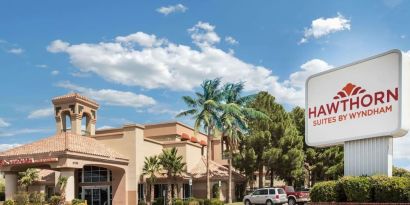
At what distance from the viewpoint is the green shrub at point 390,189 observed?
17.7 m

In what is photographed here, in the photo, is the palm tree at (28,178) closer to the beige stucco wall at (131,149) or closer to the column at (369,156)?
the beige stucco wall at (131,149)

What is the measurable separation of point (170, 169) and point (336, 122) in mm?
27178

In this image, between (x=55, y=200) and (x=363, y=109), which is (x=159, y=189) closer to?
(x=55, y=200)

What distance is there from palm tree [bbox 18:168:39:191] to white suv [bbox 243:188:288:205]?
24287 millimetres

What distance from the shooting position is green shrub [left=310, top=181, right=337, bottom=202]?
20.0m

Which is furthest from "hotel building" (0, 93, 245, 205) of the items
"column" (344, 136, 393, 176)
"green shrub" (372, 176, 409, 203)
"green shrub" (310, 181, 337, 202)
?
"green shrub" (372, 176, 409, 203)

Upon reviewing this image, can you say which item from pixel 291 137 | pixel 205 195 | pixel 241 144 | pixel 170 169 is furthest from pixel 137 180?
pixel 291 137

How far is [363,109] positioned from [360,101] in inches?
14.5

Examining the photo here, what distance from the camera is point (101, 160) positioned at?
42688 mm

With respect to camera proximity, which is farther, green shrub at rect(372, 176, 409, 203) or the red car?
the red car

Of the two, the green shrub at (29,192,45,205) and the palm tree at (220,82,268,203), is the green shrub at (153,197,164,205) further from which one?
the green shrub at (29,192,45,205)

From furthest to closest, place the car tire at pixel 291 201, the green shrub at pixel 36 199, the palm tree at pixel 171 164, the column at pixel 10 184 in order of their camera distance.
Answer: the palm tree at pixel 171 164 < the column at pixel 10 184 < the car tire at pixel 291 201 < the green shrub at pixel 36 199

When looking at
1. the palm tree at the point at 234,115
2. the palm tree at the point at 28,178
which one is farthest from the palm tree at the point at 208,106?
the palm tree at the point at 28,178

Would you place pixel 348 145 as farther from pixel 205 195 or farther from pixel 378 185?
pixel 205 195
